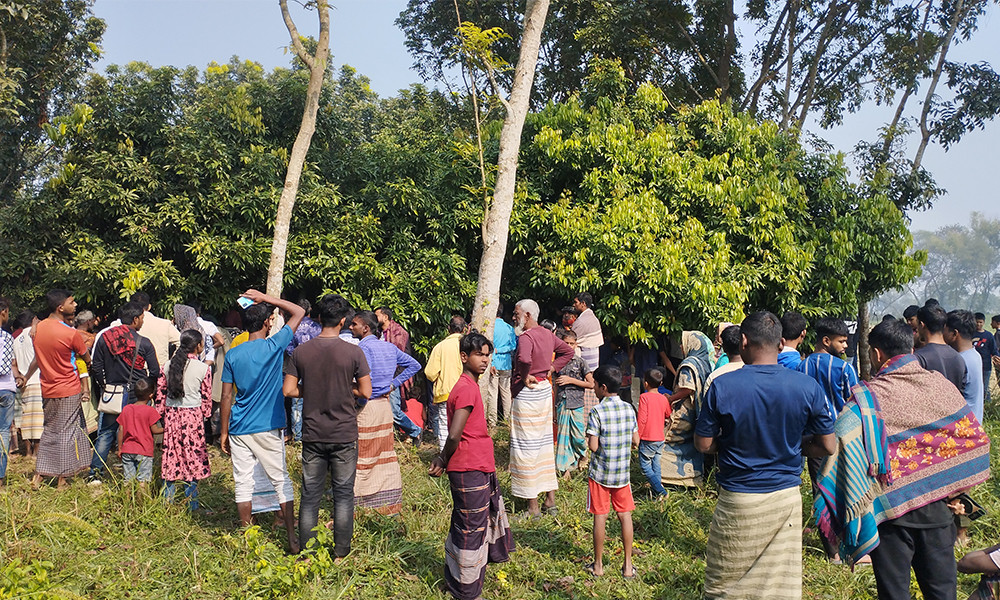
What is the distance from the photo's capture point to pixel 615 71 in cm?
1152

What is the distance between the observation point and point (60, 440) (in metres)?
6.16

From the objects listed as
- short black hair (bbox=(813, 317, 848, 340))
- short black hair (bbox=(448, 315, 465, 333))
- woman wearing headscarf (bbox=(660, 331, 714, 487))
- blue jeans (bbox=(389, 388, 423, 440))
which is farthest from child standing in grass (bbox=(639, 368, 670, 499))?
blue jeans (bbox=(389, 388, 423, 440))

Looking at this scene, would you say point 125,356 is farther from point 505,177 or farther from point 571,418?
point 505,177

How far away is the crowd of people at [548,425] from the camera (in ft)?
10.7

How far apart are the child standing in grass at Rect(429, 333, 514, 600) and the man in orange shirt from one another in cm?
414

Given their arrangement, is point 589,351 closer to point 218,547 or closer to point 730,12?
point 218,547

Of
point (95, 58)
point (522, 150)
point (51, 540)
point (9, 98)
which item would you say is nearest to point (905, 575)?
point (51, 540)

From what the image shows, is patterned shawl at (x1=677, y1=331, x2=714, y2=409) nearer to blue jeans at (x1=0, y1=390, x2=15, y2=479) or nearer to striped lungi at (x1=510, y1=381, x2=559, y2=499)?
striped lungi at (x1=510, y1=381, x2=559, y2=499)

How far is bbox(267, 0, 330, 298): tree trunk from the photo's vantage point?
7.82 meters

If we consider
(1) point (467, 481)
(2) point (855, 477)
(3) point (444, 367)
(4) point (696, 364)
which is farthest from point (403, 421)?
(2) point (855, 477)

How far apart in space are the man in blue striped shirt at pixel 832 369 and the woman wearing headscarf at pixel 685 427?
4.00 ft

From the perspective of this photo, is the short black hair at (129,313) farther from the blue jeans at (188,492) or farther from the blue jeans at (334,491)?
the blue jeans at (334,491)

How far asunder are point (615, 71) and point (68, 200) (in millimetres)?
8636

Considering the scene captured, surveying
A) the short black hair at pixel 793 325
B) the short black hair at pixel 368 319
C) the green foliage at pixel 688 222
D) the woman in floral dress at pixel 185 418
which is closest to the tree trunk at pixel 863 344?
the green foliage at pixel 688 222
